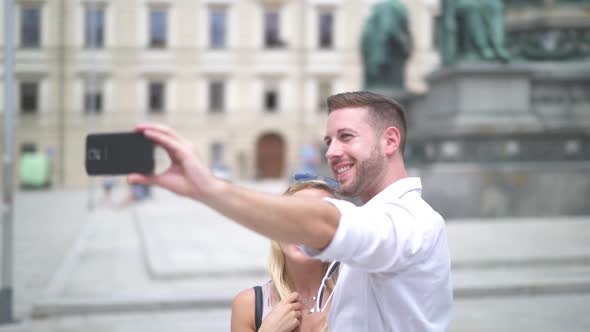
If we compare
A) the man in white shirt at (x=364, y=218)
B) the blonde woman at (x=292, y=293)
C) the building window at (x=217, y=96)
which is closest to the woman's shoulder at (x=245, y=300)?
the blonde woman at (x=292, y=293)

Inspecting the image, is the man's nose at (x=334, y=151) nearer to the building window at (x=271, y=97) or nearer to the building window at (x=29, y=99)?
the building window at (x=271, y=97)

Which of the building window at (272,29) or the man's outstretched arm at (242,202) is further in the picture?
the building window at (272,29)

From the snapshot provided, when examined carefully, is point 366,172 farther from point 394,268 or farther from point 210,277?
point 210,277

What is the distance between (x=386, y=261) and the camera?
1.57 meters

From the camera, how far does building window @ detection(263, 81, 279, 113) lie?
4153 centimetres

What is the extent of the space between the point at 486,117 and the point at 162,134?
1350 centimetres

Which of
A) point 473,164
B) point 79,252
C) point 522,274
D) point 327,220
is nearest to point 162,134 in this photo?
point 327,220

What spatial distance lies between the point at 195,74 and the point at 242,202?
133ft

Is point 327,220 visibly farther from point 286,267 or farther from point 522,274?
point 522,274

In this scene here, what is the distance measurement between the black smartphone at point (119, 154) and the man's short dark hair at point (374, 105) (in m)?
0.67

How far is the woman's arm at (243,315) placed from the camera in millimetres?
2377

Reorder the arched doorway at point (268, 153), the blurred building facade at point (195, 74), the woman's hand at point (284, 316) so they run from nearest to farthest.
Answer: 1. the woman's hand at point (284, 316)
2. the blurred building facade at point (195, 74)
3. the arched doorway at point (268, 153)

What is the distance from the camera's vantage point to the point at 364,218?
1.51 meters

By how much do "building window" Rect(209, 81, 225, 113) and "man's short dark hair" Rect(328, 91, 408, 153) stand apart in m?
39.8
